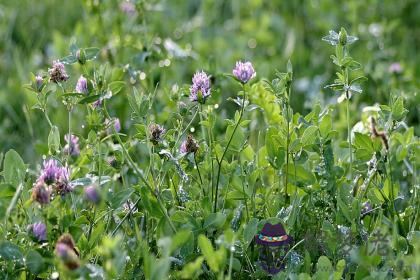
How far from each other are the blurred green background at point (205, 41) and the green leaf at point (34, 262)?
1162 millimetres

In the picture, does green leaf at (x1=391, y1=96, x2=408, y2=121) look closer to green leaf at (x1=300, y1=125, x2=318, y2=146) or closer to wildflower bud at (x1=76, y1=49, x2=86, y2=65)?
green leaf at (x1=300, y1=125, x2=318, y2=146)

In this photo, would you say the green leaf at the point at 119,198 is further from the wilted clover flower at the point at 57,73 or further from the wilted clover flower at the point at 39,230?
the wilted clover flower at the point at 57,73

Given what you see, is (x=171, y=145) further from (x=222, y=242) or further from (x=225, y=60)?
(x=225, y=60)

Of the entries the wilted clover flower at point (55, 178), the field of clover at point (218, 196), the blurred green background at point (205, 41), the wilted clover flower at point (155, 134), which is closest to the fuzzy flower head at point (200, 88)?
the field of clover at point (218, 196)

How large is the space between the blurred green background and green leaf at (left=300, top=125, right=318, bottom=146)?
82cm

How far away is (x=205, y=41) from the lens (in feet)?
12.4

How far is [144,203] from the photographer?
1789mm

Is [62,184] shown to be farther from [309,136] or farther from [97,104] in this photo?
[309,136]

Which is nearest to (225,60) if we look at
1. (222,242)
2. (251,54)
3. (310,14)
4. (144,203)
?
(251,54)

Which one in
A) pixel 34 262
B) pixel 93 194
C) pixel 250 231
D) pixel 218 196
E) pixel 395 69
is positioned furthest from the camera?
pixel 395 69

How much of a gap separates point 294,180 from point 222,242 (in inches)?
18.4

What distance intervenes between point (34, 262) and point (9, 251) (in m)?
0.06

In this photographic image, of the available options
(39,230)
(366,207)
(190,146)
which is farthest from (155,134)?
(366,207)

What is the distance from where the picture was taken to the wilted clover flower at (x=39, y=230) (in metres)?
1.66
